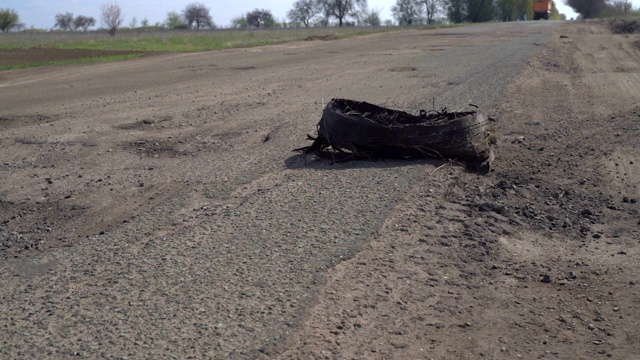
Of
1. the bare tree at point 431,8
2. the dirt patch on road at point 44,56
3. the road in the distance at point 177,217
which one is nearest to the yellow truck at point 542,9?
the bare tree at point 431,8

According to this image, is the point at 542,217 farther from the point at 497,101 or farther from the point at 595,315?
the point at 497,101

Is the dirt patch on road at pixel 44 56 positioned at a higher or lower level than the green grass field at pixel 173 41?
higher

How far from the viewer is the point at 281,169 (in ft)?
29.6

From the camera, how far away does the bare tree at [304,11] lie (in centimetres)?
15550

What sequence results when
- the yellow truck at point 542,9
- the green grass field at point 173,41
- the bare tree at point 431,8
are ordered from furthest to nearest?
the bare tree at point 431,8 → the yellow truck at point 542,9 → the green grass field at point 173,41

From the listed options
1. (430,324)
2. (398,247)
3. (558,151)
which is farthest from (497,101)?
(430,324)

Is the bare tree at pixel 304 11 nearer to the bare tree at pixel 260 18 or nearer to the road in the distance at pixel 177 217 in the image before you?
the bare tree at pixel 260 18

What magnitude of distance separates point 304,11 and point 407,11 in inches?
836

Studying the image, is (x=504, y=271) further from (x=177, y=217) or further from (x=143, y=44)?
(x=143, y=44)

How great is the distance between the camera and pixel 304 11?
15812cm

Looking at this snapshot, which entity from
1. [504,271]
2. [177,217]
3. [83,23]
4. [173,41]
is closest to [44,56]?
[173,41]

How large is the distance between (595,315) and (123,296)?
3.24 metres

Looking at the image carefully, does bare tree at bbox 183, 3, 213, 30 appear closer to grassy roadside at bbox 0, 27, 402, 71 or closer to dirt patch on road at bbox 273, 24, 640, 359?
grassy roadside at bbox 0, 27, 402, 71

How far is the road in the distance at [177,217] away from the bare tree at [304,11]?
143 meters
